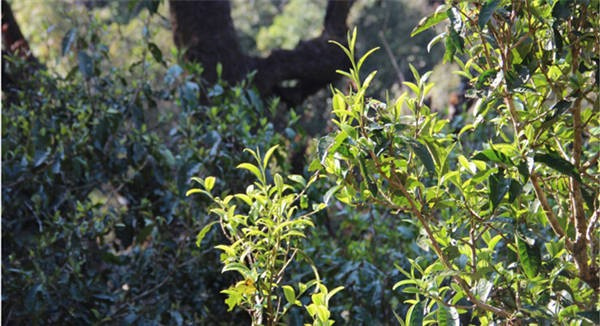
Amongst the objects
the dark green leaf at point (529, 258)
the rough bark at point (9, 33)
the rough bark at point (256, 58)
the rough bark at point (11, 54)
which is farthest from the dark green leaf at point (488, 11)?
the rough bark at point (9, 33)

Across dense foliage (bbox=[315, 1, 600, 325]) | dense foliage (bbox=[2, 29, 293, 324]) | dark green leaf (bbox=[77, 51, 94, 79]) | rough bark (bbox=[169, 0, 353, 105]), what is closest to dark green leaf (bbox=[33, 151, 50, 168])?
dense foliage (bbox=[2, 29, 293, 324])

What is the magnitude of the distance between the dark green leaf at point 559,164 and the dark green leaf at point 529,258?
13 centimetres

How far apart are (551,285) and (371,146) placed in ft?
1.16

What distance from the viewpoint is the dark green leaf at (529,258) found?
1.10 metres

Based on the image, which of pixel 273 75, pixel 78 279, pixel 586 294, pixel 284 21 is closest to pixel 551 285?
pixel 586 294

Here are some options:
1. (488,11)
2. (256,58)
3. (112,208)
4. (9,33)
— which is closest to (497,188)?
(488,11)

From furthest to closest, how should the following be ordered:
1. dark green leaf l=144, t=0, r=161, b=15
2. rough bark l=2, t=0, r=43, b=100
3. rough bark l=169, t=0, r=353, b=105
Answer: rough bark l=169, t=0, r=353, b=105 < rough bark l=2, t=0, r=43, b=100 < dark green leaf l=144, t=0, r=161, b=15

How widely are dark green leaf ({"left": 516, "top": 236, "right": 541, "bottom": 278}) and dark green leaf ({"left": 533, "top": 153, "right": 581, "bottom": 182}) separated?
0.13 m

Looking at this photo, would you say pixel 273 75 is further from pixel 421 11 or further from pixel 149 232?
pixel 421 11

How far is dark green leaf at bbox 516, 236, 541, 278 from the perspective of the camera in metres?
1.10

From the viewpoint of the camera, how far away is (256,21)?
10.9 meters

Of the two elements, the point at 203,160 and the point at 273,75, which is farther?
the point at 273,75

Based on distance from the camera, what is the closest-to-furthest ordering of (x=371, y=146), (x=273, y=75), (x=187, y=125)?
1. (x=371, y=146)
2. (x=187, y=125)
3. (x=273, y=75)

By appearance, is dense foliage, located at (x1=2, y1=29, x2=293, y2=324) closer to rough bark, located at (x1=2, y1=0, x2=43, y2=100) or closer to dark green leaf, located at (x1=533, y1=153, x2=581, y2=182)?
rough bark, located at (x1=2, y1=0, x2=43, y2=100)
